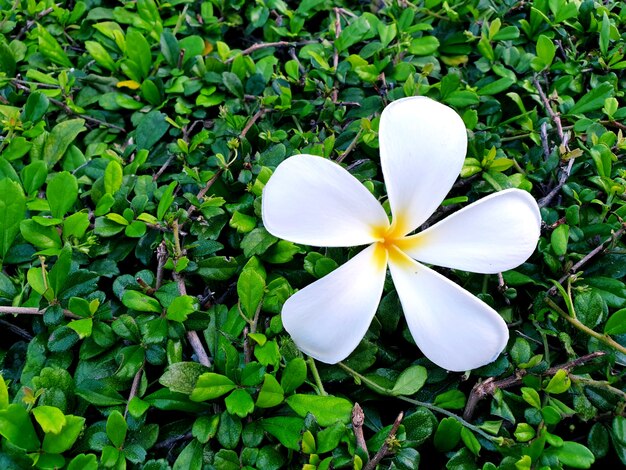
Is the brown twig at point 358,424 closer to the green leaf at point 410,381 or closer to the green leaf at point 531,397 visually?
the green leaf at point 410,381

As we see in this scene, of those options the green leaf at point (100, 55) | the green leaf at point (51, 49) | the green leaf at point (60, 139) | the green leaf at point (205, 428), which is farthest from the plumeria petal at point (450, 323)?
the green leaf at point (51, 49)

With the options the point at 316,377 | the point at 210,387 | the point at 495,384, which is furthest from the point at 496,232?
the point at 210,387

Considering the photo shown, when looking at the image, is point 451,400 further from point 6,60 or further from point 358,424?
point 6,60

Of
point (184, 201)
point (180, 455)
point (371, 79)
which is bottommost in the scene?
point (180, 455)

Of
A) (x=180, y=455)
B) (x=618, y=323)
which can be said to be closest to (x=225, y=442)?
(x=180, y=455)

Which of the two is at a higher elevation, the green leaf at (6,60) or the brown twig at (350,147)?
the green leaf at (6,60)

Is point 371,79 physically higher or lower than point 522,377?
higher

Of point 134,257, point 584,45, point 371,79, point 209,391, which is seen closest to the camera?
point 209,391

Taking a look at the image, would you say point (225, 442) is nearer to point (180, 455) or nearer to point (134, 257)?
point (180, 455)
